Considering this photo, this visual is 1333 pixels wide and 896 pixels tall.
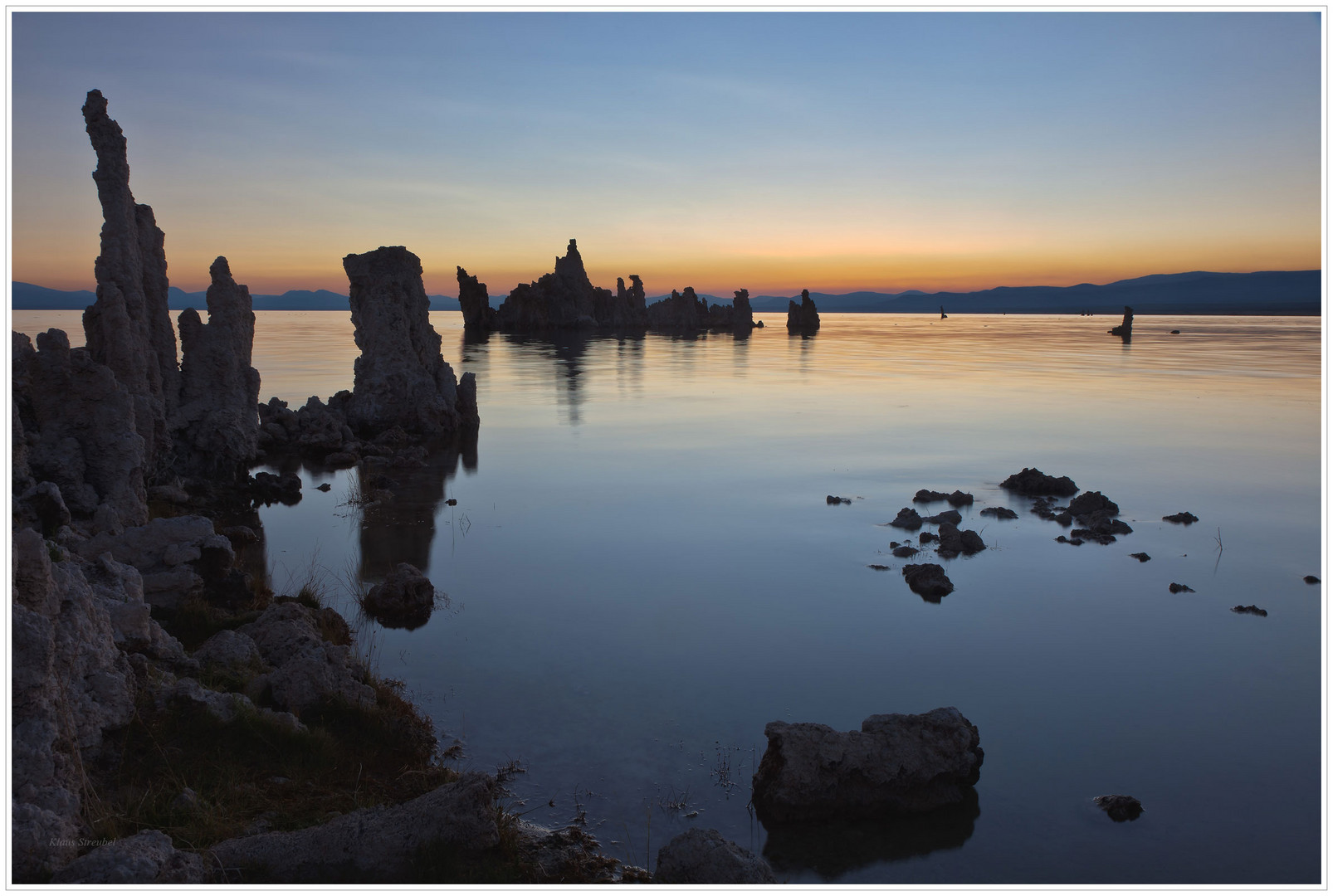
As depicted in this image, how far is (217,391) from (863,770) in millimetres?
13231

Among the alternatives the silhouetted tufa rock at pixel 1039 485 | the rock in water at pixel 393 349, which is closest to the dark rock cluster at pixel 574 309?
the rock in water at pixel 393 349

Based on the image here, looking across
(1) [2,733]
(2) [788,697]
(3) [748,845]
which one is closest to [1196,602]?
(2) [788,697]

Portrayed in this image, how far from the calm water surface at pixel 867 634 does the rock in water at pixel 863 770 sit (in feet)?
0.52

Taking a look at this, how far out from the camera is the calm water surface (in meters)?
5.54

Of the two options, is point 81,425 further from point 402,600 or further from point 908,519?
point 908,519

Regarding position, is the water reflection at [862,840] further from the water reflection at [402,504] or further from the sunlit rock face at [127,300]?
the sunlit rock face at [127,300]

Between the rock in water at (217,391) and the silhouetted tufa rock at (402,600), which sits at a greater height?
the rock in water at (217,391)

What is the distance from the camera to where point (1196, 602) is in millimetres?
9445

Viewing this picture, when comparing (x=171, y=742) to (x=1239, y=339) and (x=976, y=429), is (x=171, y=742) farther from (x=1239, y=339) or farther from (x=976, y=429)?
(x=1239, y=339)

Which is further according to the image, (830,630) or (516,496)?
(516,496)

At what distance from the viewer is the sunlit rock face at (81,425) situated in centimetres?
990

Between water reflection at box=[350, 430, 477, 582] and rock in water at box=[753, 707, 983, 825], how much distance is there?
605 centimetres

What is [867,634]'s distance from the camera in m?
8.55

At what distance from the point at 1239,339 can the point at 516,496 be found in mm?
68819
